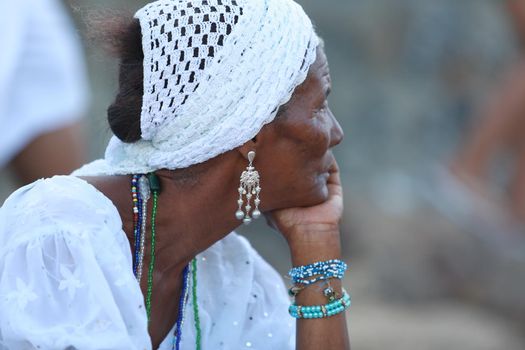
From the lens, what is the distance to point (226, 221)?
3.25m

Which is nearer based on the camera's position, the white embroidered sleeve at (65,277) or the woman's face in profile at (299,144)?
the white embroidered sleeve at (65,277)

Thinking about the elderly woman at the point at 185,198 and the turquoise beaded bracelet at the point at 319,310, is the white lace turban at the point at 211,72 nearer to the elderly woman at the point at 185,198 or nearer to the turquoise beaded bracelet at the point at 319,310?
the elderly woman at the point at 185,198

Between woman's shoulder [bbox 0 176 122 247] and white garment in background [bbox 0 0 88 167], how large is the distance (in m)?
1.75

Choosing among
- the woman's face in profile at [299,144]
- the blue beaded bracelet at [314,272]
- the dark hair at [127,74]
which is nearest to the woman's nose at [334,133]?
the woman's face in profile at [299,144]

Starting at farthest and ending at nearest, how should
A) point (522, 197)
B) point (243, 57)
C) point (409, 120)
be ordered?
1. point (409, 120)
2. point (522, 197)
3. point (243, 57)

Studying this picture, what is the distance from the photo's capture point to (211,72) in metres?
2.98

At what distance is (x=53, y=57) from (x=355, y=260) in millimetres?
3926

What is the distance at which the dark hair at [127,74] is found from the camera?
310 centimetres

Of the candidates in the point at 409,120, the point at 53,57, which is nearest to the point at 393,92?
the point at 409,120

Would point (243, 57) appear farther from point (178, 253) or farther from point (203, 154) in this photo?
point (178, 253)

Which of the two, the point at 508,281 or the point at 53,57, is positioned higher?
the point at 53,57

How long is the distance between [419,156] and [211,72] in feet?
23.1

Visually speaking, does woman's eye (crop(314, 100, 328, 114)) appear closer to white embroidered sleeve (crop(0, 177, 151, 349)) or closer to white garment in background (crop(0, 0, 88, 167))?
white embroidered sleeve (crop(0, 177, 151, 349))

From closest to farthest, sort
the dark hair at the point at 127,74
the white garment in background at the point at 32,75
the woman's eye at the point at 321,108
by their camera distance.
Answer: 1. the dark hair at the point at 127,74
2. the woman's eye at the point at 321,108
3. the white garment in background at the point at 32,75
